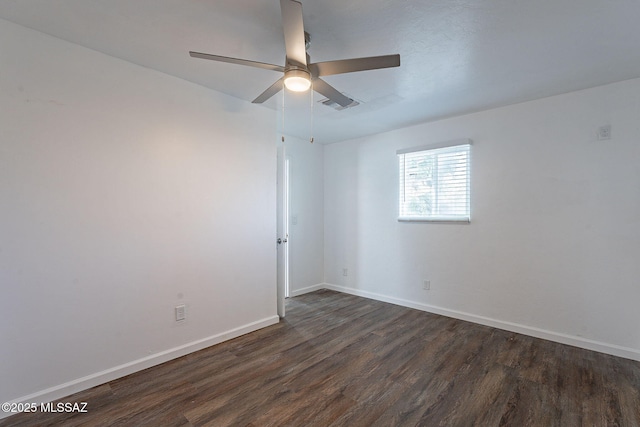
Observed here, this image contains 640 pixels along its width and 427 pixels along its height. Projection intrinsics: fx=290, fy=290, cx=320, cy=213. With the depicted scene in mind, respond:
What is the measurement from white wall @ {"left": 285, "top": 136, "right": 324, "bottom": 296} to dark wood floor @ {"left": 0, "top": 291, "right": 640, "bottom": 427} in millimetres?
1599

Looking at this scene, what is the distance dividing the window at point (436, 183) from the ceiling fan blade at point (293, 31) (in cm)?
262

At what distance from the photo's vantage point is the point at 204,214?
292 centimetres

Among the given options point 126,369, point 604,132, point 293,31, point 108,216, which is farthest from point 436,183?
point 126,369

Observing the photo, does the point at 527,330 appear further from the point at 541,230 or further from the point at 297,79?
the point at 297,79

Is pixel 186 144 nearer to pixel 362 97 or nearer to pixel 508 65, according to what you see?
pixel 362 97

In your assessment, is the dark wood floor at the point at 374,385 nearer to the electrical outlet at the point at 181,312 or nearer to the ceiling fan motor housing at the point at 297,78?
the electrical outlet at the point at 181,312

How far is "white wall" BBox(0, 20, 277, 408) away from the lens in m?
1.97

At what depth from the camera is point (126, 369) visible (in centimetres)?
238

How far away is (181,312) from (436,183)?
3.37 meters

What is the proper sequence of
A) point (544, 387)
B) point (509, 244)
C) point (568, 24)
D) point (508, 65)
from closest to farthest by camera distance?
point (568, 24)
point (544, 387)
point (508, 65)
point (509, 244)

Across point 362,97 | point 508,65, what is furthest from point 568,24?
point 362,97

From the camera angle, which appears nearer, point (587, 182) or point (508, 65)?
point (508, 65)

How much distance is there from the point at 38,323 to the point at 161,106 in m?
1.91

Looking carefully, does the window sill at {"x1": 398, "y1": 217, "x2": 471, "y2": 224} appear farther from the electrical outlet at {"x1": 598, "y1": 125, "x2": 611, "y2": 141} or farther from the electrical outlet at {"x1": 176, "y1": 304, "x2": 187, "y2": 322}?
the electrical outlet at {"x1": 176, "y1": 304, "x2": 187, "y2": 322}
